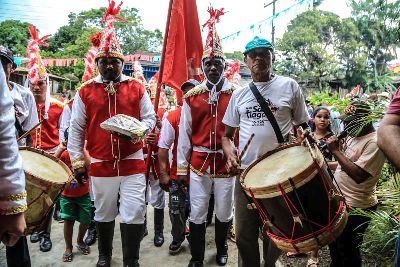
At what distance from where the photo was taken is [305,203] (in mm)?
2418

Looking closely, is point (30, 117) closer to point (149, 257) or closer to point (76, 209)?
point (76, 209)

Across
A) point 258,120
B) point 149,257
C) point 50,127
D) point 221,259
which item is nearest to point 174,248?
point 149,257

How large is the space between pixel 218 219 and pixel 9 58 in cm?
282

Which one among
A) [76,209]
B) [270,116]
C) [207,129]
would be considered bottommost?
[76,209]

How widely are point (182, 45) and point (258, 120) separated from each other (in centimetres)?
213

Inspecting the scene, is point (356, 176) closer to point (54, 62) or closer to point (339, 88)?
point (54, 62)

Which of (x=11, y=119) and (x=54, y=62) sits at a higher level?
(x=54, y=62)

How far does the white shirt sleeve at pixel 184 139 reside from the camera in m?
4.40

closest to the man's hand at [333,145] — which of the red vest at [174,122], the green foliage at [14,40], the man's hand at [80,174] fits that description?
the red vest at [174,122]

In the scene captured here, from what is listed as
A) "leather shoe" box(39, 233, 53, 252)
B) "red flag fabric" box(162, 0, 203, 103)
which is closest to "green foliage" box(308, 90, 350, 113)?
"red flag fabric" box(162, 0, 203, 103)

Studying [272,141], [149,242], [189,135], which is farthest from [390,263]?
[149,242]

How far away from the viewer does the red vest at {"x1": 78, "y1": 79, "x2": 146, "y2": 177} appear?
388cm

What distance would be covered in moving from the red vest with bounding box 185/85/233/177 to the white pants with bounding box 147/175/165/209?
4.04 feet

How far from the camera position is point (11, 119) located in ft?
5.58
